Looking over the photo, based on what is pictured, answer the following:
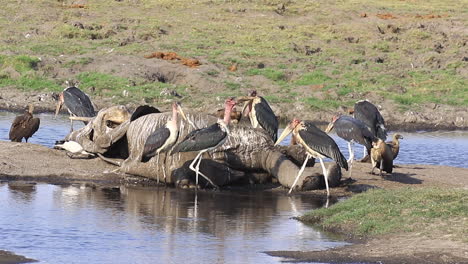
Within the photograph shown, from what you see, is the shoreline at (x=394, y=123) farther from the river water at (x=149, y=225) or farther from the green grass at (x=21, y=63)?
the river water at (x=149, y=225)

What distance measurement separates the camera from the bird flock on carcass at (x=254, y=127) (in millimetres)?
14617

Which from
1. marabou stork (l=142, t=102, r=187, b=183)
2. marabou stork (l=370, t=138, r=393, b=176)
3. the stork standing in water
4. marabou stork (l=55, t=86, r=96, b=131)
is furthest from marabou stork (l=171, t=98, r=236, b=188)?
marabou stork (l=55, t=86, r=96, b=131)

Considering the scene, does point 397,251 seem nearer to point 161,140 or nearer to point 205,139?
point 205,139

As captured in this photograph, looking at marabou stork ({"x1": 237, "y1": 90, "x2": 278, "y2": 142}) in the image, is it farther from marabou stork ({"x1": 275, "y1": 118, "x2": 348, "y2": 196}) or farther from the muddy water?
the muddy water

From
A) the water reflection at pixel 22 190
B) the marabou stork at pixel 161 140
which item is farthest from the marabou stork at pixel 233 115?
the water reflection at pixel 22 190

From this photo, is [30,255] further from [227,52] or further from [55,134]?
[227,52]

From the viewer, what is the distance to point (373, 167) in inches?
652

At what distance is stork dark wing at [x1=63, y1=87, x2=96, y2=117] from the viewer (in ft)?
64.2

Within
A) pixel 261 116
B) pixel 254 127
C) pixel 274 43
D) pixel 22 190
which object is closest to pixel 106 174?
pixel 22 190

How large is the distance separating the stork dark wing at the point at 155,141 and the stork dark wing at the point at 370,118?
17.1ft

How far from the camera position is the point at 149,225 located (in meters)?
11.6

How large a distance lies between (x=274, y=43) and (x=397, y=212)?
25360 millimetres

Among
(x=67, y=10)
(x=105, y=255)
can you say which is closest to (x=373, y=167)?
(x=105, y=255)

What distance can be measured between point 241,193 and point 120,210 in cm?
274
